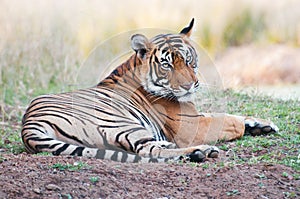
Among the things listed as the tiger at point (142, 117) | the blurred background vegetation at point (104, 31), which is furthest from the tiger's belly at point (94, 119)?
the blurred background vegetation at point (104, 31)

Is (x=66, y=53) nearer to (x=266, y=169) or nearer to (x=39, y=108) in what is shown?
(x=39, y=108)

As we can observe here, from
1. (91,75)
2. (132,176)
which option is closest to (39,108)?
(132,176)

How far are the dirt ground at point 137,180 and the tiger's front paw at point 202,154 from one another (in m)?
0.28

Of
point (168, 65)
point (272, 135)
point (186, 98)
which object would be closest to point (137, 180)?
point (186, 98)

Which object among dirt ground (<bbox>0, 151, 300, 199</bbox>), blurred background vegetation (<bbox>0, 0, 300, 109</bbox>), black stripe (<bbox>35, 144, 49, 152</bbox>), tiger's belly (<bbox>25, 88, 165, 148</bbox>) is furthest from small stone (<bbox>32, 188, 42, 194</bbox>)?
blurred background vegetation (<bbox>0, 0, 300, 109</bbox>)

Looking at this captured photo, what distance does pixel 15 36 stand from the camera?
11.2 metres

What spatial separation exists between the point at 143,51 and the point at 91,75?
3223mm

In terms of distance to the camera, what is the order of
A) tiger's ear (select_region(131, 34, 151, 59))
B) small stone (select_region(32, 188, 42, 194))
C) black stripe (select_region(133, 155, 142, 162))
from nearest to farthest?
small stone (select_region(32, 188, 42, 194))
black stripe (select_region(133, 155, 142, 162))
tiger's ear (select_region(131, 34, 151, 59))

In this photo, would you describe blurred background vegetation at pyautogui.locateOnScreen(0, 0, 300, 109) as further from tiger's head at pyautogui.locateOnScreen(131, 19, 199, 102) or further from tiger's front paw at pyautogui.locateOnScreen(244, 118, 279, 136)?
tiger's front paw at pyautogui.locateOnScreen(244, 118, 279, 136)

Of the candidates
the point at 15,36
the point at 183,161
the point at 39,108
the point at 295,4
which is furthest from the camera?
the point at 295,4

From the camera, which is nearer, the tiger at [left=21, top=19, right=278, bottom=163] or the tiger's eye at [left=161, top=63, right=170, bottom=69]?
the tiger at [left=21, top=19, right=278, bottom=163]

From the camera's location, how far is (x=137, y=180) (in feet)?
16.1

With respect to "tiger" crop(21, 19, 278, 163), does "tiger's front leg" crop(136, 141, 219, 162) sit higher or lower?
lower

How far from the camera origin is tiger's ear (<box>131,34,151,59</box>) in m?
6.45
